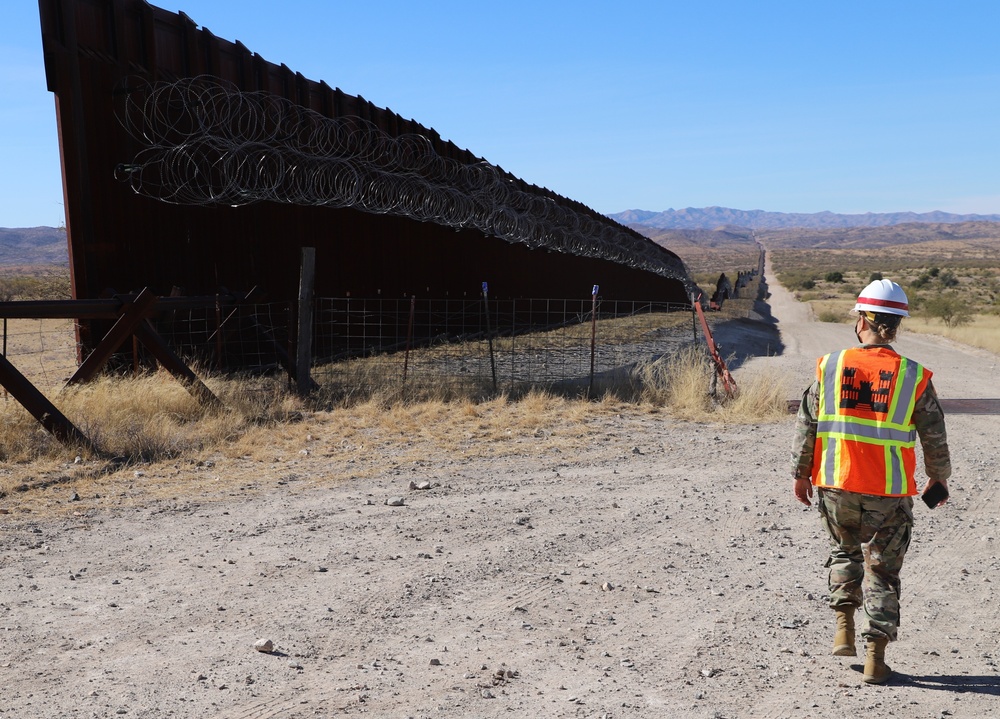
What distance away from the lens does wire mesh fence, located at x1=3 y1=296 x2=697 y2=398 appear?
1253cm

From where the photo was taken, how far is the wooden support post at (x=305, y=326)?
11.8m

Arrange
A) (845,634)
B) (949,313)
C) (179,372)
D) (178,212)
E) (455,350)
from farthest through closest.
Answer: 1. (949,313)
2. (455,350)
3. (178,212)
4. (179,372)
5. (845,634)

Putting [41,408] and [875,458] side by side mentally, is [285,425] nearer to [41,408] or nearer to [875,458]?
[41,408]

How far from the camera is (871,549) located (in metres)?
4.30

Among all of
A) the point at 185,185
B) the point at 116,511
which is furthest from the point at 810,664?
the point at 185,185

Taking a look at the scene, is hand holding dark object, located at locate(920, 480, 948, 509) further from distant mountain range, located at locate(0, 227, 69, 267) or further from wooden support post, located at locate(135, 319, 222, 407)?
distant mountain range, located at locate(0, 227, 69, 267)

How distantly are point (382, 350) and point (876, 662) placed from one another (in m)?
13.5

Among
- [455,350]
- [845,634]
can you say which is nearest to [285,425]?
[845,634]

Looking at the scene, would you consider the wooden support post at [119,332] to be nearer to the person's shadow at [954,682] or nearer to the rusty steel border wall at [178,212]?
the rusty steel border wall at [178,212]

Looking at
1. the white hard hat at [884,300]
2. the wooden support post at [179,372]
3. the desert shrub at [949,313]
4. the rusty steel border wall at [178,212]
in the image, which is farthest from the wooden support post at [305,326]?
the desert shrub at [949,313]

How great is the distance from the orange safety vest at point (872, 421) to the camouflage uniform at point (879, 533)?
6cm

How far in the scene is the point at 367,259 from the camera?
17453 mm

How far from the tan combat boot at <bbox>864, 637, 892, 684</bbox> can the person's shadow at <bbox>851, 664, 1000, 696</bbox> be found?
0.06 meters

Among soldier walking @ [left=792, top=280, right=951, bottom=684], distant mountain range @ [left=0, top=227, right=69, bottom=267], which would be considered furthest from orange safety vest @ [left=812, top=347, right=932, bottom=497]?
distant mountain range @ [left=0, top=227, right=69, bottom=267]
